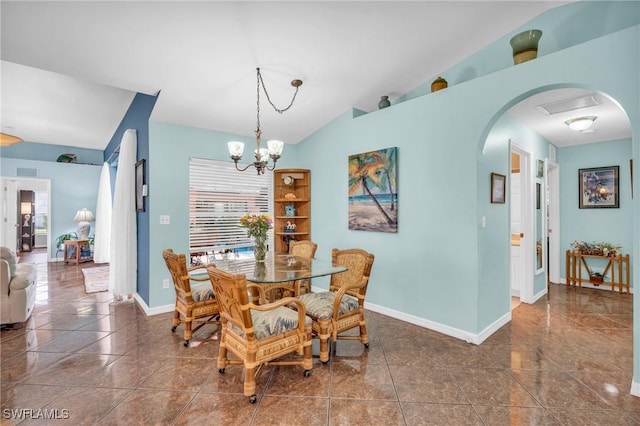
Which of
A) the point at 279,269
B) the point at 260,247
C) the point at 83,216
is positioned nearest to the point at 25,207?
the point at 83,216

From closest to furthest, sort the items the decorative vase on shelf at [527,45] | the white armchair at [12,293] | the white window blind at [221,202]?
the decorative vase on shelf at [527,45]
the white armchair at [12,293]
the white window blind at [221,202]

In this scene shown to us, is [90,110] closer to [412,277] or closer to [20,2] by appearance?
[20,2]

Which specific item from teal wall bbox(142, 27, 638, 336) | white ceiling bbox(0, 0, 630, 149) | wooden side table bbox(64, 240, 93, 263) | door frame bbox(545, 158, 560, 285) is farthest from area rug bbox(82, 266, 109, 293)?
door frame bbox(545, 158, 560, 285)

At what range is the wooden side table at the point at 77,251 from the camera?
6824mm

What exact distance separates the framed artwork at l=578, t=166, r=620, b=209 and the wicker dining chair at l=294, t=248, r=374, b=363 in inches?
176

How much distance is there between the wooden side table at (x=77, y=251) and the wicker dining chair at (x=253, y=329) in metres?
6.77

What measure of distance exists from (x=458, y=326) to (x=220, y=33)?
3500 mm

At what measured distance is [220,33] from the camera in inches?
95.0

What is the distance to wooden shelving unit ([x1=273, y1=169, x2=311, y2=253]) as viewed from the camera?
4.72m

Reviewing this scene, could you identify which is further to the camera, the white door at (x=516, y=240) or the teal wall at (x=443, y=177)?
the white door at (x=516, y=240)

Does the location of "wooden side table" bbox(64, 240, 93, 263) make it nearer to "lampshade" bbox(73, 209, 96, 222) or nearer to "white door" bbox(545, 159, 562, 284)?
"lampshade" bbox(73, 209, 96, 222)

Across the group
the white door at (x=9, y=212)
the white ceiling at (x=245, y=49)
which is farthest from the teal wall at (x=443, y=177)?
the white door at (x=9, y=212)

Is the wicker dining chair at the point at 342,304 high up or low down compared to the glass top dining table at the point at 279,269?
down

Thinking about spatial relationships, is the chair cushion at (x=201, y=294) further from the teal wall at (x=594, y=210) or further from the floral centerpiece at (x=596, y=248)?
the teal wall at (x=594, y=210)
